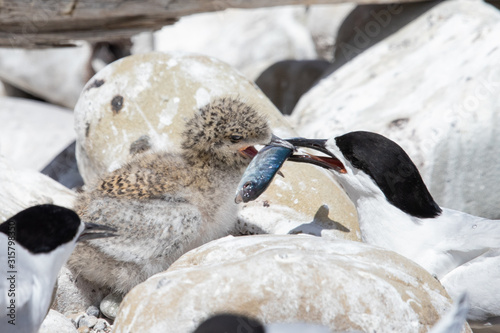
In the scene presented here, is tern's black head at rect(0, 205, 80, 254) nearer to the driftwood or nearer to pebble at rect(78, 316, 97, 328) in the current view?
pebble at rect(78, 316, 97, 328)

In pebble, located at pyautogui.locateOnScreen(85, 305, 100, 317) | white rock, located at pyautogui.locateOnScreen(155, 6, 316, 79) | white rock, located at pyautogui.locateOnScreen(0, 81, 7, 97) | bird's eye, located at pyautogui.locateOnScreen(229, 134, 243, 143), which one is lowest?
white rock, located at pyautogui.locateOnScreen(0, 81, 7, 97)

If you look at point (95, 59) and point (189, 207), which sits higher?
point (189, 207)

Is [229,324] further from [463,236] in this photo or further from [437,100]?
[437,100]

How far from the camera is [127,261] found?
3365mm

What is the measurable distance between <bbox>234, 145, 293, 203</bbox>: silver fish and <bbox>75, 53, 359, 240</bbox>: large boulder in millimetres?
593

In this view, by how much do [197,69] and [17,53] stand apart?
429 cm

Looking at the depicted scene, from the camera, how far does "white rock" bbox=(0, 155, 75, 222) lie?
4.30m

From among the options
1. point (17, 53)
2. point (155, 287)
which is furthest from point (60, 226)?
point (17, 53)

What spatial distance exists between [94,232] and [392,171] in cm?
148

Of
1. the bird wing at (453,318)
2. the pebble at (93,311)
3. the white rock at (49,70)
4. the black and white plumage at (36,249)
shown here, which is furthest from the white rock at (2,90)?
the bird wing at (453,318)

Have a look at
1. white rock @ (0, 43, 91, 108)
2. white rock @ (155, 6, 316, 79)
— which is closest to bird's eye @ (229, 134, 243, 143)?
white rock @ (155, 6, 316, 79)

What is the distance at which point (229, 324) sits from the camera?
2.62 m

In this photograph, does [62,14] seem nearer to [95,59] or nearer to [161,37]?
[95,59]

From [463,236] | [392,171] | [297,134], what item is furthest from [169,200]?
[463,236]
